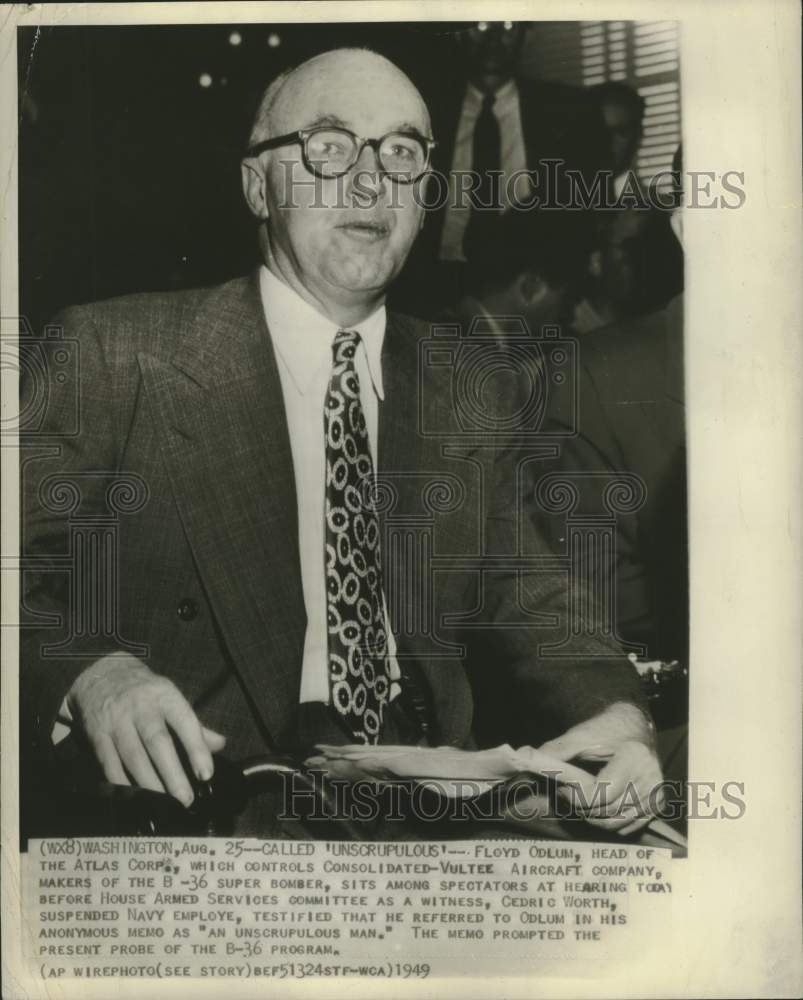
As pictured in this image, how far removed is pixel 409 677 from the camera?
51.5 inches

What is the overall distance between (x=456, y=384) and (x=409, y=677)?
379 mm

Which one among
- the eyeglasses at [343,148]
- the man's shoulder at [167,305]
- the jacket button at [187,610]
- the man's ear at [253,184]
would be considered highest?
the eyeglasses at [343,148]

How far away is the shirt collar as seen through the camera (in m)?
1.30

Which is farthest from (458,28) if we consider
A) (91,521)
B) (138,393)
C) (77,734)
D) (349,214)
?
(77,734)

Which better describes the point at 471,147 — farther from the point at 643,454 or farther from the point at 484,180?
the point at 643,454

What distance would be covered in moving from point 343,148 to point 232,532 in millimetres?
499

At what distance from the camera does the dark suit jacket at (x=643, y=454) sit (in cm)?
133

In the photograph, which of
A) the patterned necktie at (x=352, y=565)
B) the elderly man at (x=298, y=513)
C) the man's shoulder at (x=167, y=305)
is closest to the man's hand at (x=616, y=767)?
the elderly man at (x=298, y=513)

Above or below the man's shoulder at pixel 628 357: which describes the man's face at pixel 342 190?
above

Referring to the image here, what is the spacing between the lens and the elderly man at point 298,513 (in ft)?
4.23

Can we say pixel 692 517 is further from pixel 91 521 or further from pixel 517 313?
pixel 91 521

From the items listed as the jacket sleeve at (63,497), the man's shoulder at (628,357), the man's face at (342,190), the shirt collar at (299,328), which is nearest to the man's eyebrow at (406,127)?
the man's face at (342,190)

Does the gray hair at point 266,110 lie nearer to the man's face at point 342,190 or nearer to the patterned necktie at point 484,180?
the man's face at point 342,190

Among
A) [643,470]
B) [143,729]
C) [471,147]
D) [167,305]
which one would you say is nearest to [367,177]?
[471,147]
